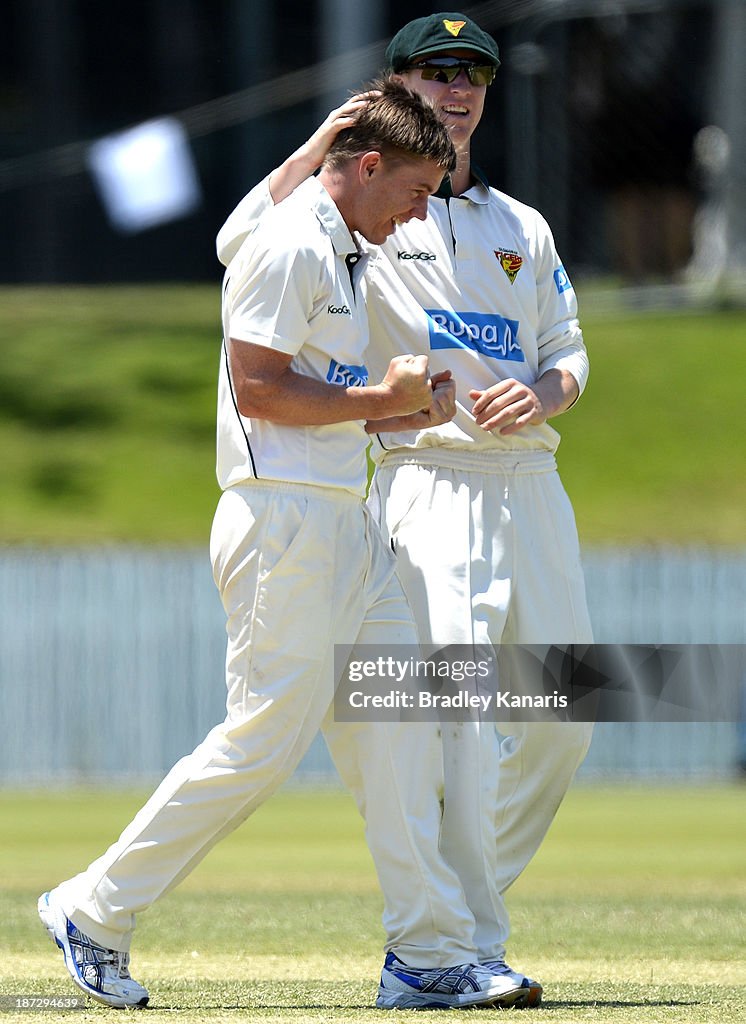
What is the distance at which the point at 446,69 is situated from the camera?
533cm

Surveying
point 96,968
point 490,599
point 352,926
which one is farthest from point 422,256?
point 352,926

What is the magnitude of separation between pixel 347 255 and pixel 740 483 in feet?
62.4

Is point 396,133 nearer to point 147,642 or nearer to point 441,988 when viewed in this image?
point 441,988

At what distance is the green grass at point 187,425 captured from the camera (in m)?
22.6

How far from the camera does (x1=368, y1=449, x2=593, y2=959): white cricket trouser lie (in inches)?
194

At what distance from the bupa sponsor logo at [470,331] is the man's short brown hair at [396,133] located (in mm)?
526

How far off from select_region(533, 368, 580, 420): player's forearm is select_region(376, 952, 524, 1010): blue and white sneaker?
1506 mm

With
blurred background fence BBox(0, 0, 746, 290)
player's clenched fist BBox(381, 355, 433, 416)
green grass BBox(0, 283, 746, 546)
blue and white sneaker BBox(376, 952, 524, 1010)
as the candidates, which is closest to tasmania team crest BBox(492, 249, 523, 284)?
player's clenched fist BBox(381, 355, 433, 416)

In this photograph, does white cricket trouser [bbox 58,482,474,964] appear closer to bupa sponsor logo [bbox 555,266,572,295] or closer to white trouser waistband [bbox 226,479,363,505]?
white trouser waistband [bbox 226,479,363,505]

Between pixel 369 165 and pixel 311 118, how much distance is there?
26.6 m

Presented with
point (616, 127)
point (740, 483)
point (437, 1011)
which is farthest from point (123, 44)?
point (437, 1011)

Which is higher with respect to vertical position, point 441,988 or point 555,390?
point 555,390

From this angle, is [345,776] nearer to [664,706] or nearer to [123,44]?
[664,706]

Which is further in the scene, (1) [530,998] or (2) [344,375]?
(2) [344,375]
